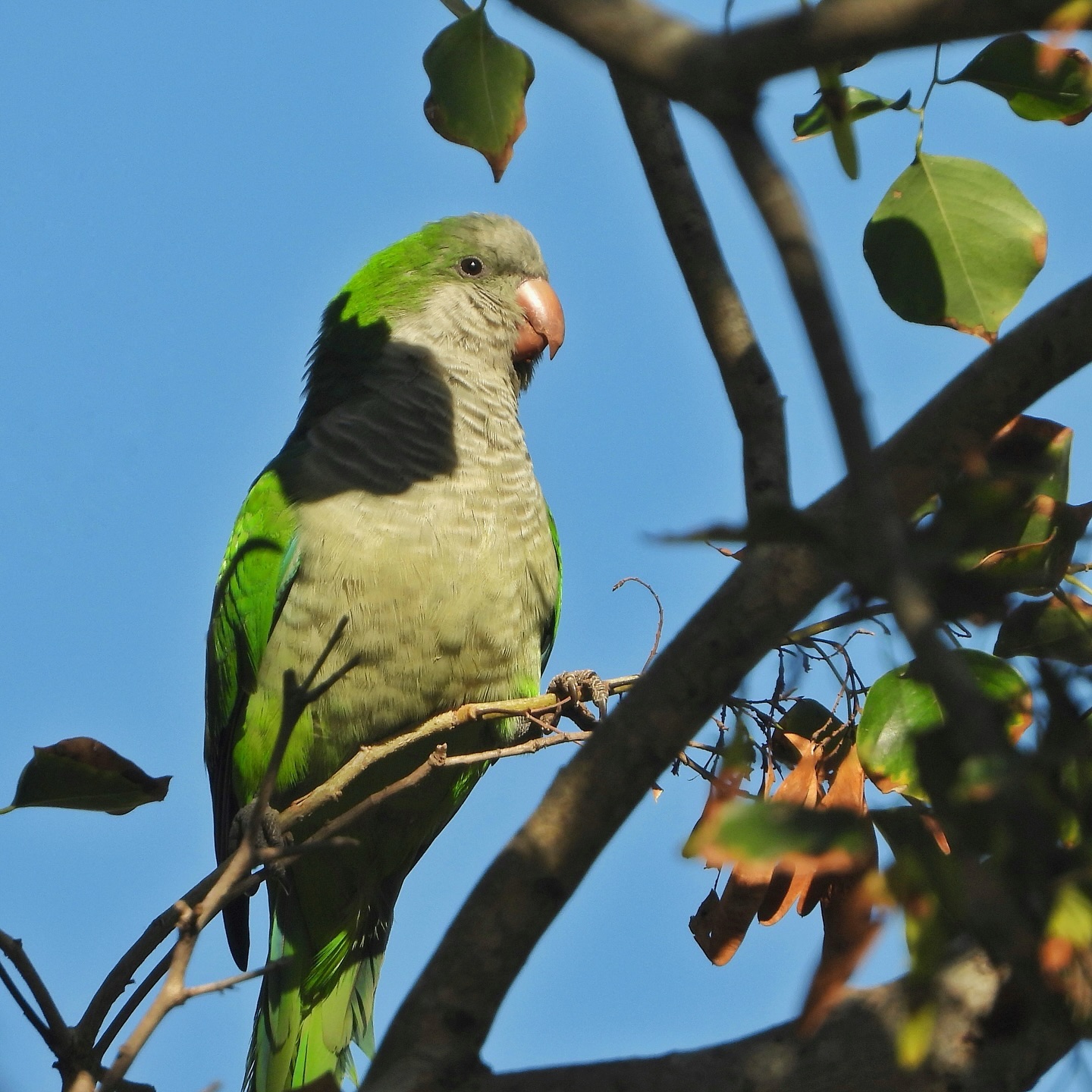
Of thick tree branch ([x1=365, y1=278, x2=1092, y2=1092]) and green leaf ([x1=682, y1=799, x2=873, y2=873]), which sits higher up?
thick tree branch ([x1=365, y1=278, x2=1092, y2=1092])

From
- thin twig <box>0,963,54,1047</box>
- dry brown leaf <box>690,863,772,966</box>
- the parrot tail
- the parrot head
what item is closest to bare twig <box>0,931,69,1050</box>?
thin twig <box>0,963,54,1047</box>

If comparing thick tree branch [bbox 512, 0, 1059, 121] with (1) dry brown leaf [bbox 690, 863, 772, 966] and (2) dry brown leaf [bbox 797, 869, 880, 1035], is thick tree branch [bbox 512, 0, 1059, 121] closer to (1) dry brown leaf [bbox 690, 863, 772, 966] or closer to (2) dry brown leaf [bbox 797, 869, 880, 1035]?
(2) dry brown leaf [bbox 797, 869, 880, 1035]

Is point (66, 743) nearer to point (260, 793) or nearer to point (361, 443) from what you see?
point (260, 793)

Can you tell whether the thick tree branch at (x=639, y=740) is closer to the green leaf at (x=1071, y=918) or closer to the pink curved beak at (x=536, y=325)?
the green leaf at (x=1071, y=918)

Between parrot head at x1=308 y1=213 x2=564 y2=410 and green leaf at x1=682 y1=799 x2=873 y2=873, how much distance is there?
10.0 ft

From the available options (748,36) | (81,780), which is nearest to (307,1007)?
(81,780)

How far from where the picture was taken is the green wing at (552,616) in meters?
3.45

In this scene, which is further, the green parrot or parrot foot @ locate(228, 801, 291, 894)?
the green parrot

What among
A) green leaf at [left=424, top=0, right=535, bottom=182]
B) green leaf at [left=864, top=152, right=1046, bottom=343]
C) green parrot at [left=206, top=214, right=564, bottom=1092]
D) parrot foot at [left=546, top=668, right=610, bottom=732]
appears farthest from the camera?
green parrot at [left=206, top=214, right=564, bottom=1092]

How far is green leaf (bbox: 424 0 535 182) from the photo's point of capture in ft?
5.94

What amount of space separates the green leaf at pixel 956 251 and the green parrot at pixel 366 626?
5.21ft

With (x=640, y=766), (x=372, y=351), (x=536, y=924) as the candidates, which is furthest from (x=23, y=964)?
(x=372, y=351)

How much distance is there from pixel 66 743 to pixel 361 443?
1.69 m

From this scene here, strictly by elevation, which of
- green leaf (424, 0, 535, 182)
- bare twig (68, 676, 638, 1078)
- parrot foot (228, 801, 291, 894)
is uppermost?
green leaf (424, 0, 535, 182)
